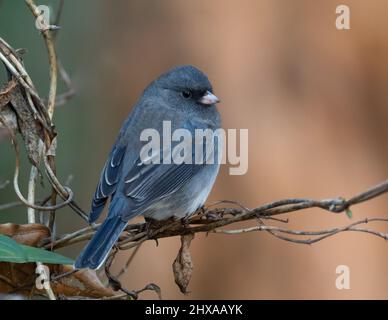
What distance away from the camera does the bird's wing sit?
9.93 ft

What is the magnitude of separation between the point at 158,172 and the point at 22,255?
3.71 ft

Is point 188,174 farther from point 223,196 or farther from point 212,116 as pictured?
point 223,196

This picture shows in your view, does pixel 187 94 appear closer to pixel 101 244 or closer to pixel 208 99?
pixel 208 99

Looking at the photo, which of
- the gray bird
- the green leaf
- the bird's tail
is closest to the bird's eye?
the gray bird

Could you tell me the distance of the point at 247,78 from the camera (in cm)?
468

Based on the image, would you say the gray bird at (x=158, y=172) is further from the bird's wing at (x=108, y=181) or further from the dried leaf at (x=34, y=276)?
the dried leaf at (x=34, y=276)

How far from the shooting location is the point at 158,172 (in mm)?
3242

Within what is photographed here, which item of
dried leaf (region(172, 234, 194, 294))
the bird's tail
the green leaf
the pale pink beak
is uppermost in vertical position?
the pale pink beak

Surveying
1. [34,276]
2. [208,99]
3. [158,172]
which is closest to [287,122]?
[208,99]

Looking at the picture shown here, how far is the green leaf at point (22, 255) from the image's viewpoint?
2201mm

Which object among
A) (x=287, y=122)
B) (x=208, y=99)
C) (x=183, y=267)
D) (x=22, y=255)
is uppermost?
(x=208, y=99)

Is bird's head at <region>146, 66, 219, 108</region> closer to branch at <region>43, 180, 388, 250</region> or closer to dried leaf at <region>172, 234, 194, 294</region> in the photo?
branch at <region>43, 180, 388, 250</region>
